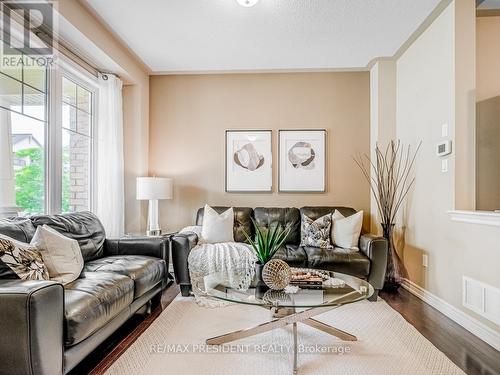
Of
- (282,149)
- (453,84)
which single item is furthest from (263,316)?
(453,84)

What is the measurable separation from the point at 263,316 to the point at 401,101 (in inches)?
115

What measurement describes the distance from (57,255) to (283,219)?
2.48 m

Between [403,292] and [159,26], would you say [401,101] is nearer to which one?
[403,292]

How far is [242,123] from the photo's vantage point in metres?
4.35

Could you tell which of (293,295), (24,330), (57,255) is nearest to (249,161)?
(293,295)

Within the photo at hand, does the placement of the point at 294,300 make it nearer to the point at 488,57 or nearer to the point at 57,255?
the point at 57,255

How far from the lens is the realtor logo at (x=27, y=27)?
8.03ft

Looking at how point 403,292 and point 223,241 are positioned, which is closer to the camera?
point 403,292

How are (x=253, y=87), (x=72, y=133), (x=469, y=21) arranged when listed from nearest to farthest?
(x=469, y=21) → (x=72, y=133) → (x=253, y=87)

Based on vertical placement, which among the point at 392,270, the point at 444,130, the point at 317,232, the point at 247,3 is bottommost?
the point at 392,270

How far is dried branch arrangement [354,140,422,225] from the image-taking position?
142 inches

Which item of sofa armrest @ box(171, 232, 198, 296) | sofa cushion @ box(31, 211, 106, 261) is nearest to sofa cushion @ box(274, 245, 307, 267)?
sofa armrest @ box(171, 232, 198, 296)

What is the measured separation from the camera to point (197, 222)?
4.04m

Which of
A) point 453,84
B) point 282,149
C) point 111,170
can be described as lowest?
point 111,170
